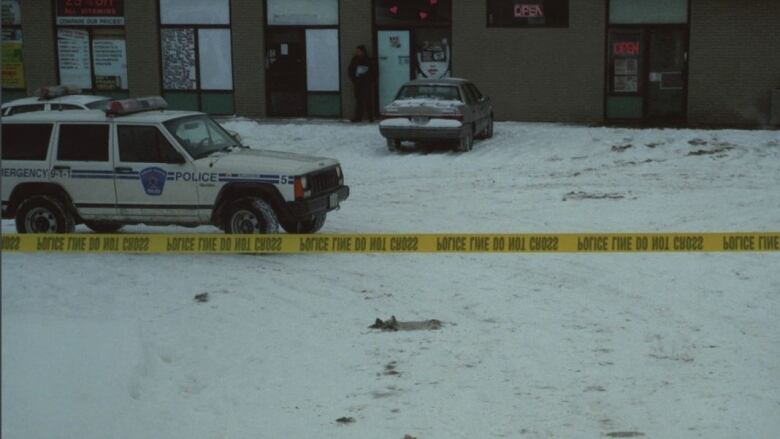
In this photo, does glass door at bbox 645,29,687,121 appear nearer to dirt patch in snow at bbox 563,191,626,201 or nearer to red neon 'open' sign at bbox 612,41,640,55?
red neon 'open' sign at bbox 612,41,640,55

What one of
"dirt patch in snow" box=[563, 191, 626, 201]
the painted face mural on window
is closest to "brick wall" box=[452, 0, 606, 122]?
the painted face mural on window

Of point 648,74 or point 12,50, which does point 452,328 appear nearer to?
point 648,74

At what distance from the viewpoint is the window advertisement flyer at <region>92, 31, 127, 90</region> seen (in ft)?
92.1

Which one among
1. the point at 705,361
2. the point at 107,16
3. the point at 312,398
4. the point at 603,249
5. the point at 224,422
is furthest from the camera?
the point at 107,16

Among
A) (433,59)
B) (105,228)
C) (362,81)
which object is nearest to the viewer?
(105,228)

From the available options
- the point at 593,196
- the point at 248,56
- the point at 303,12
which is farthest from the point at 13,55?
the point at 593,196

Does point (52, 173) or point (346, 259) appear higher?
point (52, 173)

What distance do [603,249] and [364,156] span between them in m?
11.6

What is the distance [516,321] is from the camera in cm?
922

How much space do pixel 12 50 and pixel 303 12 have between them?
8818 mm

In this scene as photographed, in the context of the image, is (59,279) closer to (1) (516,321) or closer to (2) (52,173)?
(2) (52,173)

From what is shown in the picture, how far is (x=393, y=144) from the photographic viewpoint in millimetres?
21266

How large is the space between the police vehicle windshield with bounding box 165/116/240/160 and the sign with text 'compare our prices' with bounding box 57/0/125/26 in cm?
1626

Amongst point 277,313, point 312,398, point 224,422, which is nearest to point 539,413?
point 312,398
